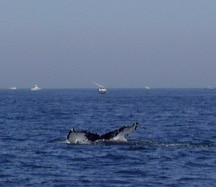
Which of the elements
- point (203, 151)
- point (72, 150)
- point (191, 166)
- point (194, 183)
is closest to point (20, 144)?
point (72, 150)

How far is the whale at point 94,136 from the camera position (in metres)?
42.3

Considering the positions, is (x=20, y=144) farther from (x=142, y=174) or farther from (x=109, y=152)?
(x=142, y=174)

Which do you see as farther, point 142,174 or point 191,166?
point 191,166

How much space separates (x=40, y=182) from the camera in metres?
28.2

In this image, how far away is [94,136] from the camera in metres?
42.8

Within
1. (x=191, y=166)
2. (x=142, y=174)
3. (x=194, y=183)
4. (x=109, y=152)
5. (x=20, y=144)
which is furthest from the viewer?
(x=20, y=144)

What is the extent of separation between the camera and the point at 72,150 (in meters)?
38.8

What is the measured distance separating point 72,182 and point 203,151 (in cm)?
1184

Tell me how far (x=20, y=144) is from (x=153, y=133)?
1282cm

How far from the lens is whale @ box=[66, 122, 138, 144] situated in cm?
4234

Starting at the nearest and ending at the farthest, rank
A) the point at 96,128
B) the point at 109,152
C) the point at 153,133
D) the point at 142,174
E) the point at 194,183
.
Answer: the point at 194,183 → the point at 142,174 → the point at 109,152 → the point at 153,133 → the point at 96,128

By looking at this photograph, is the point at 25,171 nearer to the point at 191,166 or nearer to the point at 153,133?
the point at 191,166

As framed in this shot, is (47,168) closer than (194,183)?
No

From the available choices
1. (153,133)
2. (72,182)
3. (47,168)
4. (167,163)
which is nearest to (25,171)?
(47,168)
